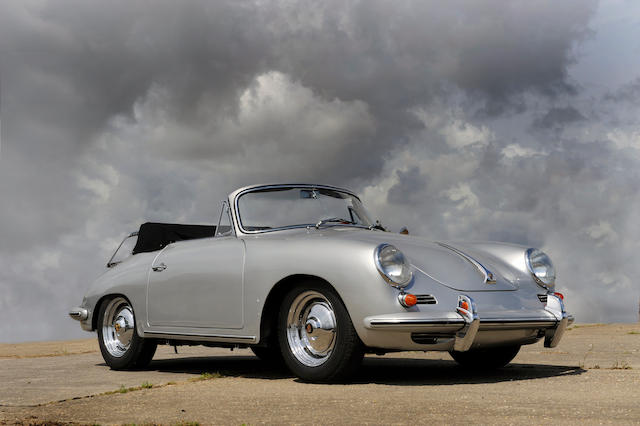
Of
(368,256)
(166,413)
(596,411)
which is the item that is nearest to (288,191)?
(368,256)

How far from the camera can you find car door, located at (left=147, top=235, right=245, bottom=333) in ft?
20.0

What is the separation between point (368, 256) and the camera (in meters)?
5.16

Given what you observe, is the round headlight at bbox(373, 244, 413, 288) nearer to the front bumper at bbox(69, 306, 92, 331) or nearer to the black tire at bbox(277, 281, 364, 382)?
the black tire at bbox(277, 281, 364, 382)

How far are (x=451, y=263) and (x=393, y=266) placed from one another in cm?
65

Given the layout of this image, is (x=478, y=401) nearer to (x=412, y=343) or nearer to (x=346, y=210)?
(x=412, y=343)

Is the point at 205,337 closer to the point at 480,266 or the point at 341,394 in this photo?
the point at 341,394

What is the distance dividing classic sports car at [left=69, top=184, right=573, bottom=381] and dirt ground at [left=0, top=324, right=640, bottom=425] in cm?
29

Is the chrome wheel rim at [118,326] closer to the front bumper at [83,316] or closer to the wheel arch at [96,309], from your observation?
the wheel arch at [96,309]

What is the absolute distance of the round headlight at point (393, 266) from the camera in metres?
5.11

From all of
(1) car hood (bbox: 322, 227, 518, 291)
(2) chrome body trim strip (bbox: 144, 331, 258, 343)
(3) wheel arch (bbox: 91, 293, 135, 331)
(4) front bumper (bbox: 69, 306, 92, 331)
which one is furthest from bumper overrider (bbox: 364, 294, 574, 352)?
(4) front bumper (bbox: 69, 306, 92, 331)

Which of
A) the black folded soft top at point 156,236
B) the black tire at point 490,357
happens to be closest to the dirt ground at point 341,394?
the black tire at point 490,357

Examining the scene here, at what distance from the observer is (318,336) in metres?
5.38

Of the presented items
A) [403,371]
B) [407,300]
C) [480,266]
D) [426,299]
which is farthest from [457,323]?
[403,371]

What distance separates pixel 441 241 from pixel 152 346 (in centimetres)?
303
